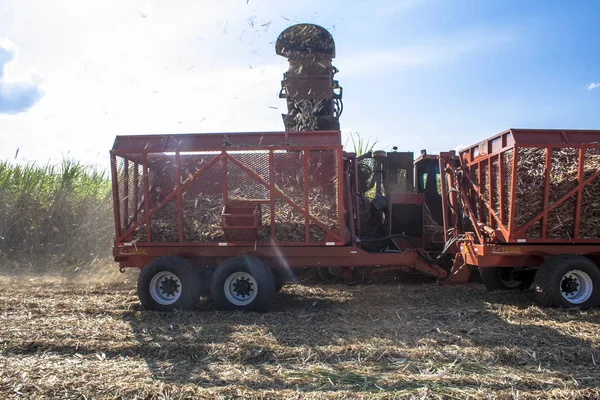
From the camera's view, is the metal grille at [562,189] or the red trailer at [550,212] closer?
the red trailer at [550,212]

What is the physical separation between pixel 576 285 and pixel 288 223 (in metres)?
3.88

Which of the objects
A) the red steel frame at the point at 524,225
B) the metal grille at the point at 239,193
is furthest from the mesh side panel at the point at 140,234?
the red steel frame at the point at 524,225

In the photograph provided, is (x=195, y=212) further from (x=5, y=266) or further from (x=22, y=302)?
(x=5, y=266)

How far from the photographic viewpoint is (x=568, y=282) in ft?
22.4

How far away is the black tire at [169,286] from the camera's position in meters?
6.89

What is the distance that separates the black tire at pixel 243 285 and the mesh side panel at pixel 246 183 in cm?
84

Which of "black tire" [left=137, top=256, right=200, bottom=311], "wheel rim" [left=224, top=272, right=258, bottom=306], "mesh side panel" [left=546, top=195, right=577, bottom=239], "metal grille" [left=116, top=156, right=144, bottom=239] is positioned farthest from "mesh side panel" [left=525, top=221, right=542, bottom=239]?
"metal grille" [left=116, top=156, right=144, bottom=239]

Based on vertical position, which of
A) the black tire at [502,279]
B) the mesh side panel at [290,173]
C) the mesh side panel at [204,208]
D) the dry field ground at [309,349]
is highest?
the mesh side panel at [290,173]

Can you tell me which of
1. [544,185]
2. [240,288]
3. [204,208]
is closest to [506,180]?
[544,185]

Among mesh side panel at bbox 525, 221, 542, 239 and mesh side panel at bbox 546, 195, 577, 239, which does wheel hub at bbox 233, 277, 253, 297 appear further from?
mesh side panel at bbox 546, 195, 577, 239

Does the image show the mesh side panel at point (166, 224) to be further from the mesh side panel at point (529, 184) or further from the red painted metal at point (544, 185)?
the mesh side panel at point (529, 184)

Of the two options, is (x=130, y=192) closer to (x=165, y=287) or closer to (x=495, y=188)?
(x=165, y=287)

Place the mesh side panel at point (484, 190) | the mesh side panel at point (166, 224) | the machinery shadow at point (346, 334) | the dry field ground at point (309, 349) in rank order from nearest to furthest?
the dry field ground at point (309, 349) → the machinery shadow at point (346, 334) → the mesh side panel at point (166, 224) → the mesh side panel at point (484, 190)

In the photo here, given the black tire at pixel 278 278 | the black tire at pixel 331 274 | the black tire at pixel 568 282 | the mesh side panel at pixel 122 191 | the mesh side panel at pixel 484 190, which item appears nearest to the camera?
the black tire at pixel 568 282
